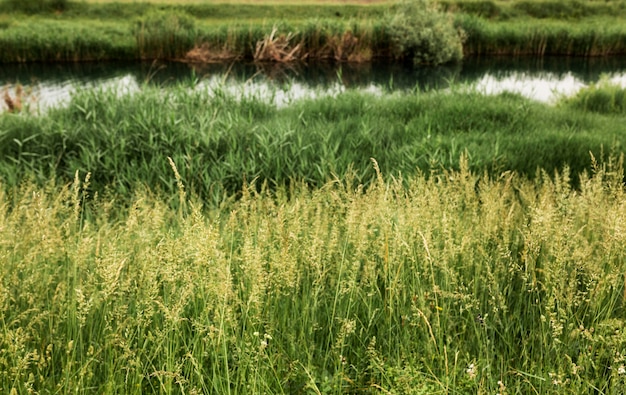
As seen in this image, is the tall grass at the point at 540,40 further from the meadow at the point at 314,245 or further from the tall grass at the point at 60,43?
the tall grass at the point at 60,43

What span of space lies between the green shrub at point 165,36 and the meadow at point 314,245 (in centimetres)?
1466

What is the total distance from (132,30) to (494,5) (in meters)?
20.7

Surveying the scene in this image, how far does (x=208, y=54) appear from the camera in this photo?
75.6ft

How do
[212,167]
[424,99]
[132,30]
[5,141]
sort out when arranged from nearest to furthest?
1. [212,167]
2. [5,141]
3. [424,99]
4. [132,30]

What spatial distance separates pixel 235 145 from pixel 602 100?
8.45 metres

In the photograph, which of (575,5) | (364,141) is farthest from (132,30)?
(575,5)

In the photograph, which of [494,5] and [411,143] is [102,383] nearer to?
[411,143]

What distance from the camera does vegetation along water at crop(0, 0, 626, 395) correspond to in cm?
264

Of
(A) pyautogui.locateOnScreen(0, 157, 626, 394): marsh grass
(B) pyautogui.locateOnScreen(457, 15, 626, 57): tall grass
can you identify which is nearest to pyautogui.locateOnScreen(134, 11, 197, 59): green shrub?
(B) pyautogui.locateOnScreen(457, 15, 626, 57): tall grass

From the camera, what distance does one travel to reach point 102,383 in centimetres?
275

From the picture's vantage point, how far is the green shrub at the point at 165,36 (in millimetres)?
22984

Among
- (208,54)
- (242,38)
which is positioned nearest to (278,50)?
(242,38)

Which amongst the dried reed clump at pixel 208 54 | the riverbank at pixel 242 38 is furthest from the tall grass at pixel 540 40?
the dried reed clump at pixel 208 54

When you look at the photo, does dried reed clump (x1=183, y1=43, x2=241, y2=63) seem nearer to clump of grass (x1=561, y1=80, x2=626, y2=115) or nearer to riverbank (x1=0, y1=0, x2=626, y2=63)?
riverbank (x1=0, y1=0, x2=626, y2=63)
